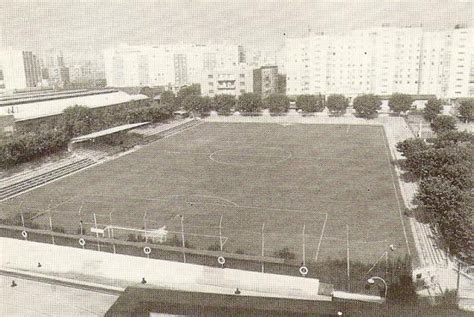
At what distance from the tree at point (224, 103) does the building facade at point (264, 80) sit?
1386 centimetres

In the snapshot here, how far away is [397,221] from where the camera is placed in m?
25.9

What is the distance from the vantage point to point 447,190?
22.6m

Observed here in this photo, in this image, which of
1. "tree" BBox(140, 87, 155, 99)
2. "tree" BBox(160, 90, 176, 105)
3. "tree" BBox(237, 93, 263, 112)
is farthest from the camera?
"tree" BBox(140, 87, 155, 99)

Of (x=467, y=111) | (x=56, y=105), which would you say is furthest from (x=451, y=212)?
(x=56, y=105)

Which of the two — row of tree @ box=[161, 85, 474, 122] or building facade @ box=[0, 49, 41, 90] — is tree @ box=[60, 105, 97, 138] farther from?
building facade @ box=[0, 49, 41, 90]

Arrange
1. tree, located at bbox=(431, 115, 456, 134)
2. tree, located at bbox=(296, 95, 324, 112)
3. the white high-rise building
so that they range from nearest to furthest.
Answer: tree, located at bbox=(431, 115, 456, 134), tree, located at bbox=(296, 95, 324, 112), the white high-rise building

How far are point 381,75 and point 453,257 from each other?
62.3 meters

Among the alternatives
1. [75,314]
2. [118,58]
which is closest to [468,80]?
[75,314]

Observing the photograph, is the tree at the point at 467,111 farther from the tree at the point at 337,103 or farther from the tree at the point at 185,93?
the tree at the point at 185,93

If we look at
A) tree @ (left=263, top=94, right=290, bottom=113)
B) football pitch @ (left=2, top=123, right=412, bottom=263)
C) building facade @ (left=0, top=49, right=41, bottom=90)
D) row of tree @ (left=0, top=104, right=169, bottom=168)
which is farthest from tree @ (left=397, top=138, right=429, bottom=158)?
building facade @ (left=0, top=49, right=41, bottom=90)

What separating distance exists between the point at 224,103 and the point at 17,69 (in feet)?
254

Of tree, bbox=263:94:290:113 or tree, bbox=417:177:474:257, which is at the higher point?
tree, bbox=263:94:290:113

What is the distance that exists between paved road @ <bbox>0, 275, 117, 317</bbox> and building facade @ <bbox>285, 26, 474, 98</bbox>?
236 ft

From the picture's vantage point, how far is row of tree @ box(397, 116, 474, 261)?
20578mm
